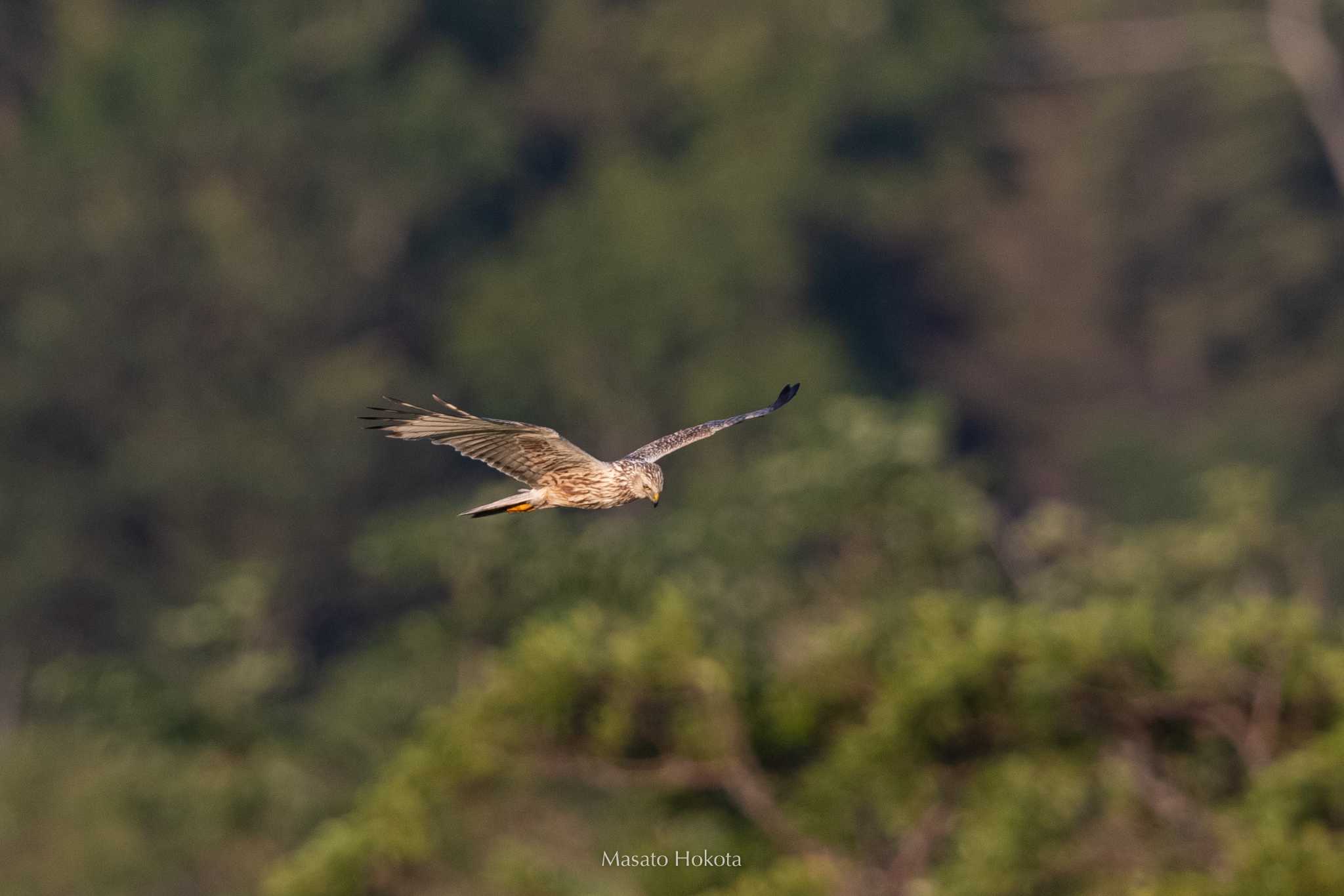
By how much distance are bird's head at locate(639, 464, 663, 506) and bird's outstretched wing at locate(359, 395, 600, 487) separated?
1.53ft

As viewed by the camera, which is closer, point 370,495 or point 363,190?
point 370,495

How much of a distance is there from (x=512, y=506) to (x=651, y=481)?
0.92 meters

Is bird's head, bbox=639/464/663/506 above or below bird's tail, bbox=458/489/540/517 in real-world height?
above

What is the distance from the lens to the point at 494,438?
11555mm

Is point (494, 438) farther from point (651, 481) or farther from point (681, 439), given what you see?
point (681, 439)

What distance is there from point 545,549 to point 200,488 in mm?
28298

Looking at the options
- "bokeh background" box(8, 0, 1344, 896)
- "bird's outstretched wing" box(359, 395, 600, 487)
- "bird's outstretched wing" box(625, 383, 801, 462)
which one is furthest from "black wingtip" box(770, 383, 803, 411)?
"bokeh background" box(8, 0, 1344, 896)

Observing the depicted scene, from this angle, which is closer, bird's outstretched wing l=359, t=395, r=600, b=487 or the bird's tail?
bird's outstretched wing l=359, t=395, r=600, b=487

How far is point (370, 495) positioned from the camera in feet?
166

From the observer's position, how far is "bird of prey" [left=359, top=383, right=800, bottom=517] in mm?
11312

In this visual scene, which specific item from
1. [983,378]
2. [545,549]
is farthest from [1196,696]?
[983,378]

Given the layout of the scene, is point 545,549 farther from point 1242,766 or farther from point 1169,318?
point 1169,318

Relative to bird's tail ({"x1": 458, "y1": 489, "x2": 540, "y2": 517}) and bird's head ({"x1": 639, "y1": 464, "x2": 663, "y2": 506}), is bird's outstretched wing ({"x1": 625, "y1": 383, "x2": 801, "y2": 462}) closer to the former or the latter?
bird's head ({"x1": 639, "y1": 464, "x2": 663, "y2": 506})

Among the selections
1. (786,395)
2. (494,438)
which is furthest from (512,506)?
(786,395)
